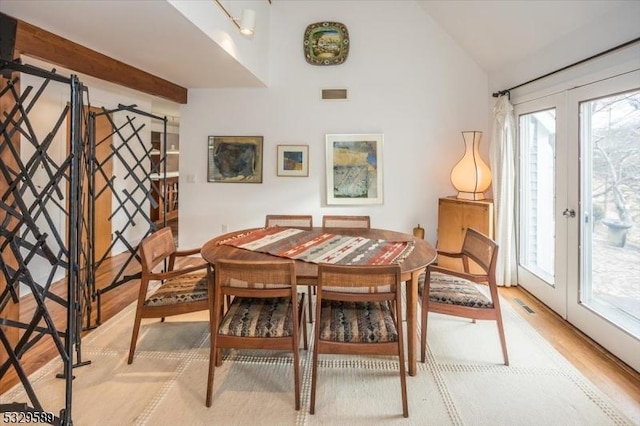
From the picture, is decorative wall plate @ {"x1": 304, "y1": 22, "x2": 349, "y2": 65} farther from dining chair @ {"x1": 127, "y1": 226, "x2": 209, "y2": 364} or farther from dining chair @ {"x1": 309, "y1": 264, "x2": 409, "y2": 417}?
dining chair @ {"x1": 309, "y1": 264, "x2": 409, "y2": 417}

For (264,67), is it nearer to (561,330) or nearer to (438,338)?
(438,338)

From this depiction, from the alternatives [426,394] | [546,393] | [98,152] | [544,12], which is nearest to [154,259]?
[426,394]

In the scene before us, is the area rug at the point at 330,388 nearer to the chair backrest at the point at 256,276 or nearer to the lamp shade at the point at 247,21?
the chair backrest at the point at 256,276

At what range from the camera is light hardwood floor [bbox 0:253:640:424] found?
2.03 metres

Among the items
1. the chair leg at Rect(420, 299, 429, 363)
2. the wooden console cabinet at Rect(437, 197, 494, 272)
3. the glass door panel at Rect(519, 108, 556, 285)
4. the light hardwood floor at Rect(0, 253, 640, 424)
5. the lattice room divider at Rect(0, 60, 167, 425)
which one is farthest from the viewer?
the wooden console cabinet at Rect(437, 197, 494, 272)

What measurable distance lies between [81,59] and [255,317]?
255 cm

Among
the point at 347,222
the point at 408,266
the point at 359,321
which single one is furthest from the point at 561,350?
the point at 347,222

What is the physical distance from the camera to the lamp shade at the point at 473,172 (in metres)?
3.84

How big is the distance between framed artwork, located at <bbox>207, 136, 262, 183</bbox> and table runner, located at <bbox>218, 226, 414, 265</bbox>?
174cm

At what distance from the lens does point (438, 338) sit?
2631 mm

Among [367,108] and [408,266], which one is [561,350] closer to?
[408,266]

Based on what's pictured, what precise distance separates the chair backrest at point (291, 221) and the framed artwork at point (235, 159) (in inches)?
49.7

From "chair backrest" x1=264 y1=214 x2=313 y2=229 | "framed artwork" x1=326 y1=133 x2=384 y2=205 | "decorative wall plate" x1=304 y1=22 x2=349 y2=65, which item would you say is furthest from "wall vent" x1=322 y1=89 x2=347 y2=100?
"chair backrest" x1=264 y1=214 x2=313 y2=229

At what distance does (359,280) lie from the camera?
5.81 feet
